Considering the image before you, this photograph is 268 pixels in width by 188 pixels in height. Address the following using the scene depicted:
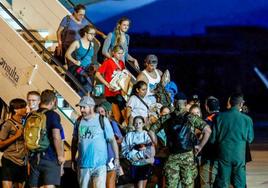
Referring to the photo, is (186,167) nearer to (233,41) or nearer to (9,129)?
(9,129)

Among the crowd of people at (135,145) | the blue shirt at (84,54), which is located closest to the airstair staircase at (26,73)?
the blue shirt at (84,54)

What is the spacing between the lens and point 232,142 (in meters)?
9.31

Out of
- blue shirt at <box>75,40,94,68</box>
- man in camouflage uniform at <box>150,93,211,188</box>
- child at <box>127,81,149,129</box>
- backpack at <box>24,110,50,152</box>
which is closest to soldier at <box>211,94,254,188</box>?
man in camouflage uniform at <box>150,93,211,188</box>

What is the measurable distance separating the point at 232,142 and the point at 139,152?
1275 mm

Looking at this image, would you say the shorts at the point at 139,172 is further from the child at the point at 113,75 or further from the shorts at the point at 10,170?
the child at the point at 113,75

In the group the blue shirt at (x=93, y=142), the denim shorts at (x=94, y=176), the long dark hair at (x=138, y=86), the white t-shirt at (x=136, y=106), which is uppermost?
the long dark hair at (x=138, y=86)

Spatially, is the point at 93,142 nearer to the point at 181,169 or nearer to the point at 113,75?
the point at 181,169

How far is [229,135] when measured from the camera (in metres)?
9.32

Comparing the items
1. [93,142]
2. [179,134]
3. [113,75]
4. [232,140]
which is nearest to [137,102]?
[113,75]

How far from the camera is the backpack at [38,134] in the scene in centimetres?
858

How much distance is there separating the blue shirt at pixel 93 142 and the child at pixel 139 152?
3.76 feet

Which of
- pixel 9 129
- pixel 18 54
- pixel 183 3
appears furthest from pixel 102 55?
pixel 183 3

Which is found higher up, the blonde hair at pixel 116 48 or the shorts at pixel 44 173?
the blonde hair at pixel 116 48

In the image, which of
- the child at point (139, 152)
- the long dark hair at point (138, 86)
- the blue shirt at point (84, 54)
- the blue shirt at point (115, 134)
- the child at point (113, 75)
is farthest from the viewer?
the blue shirt at point (84, 54)
